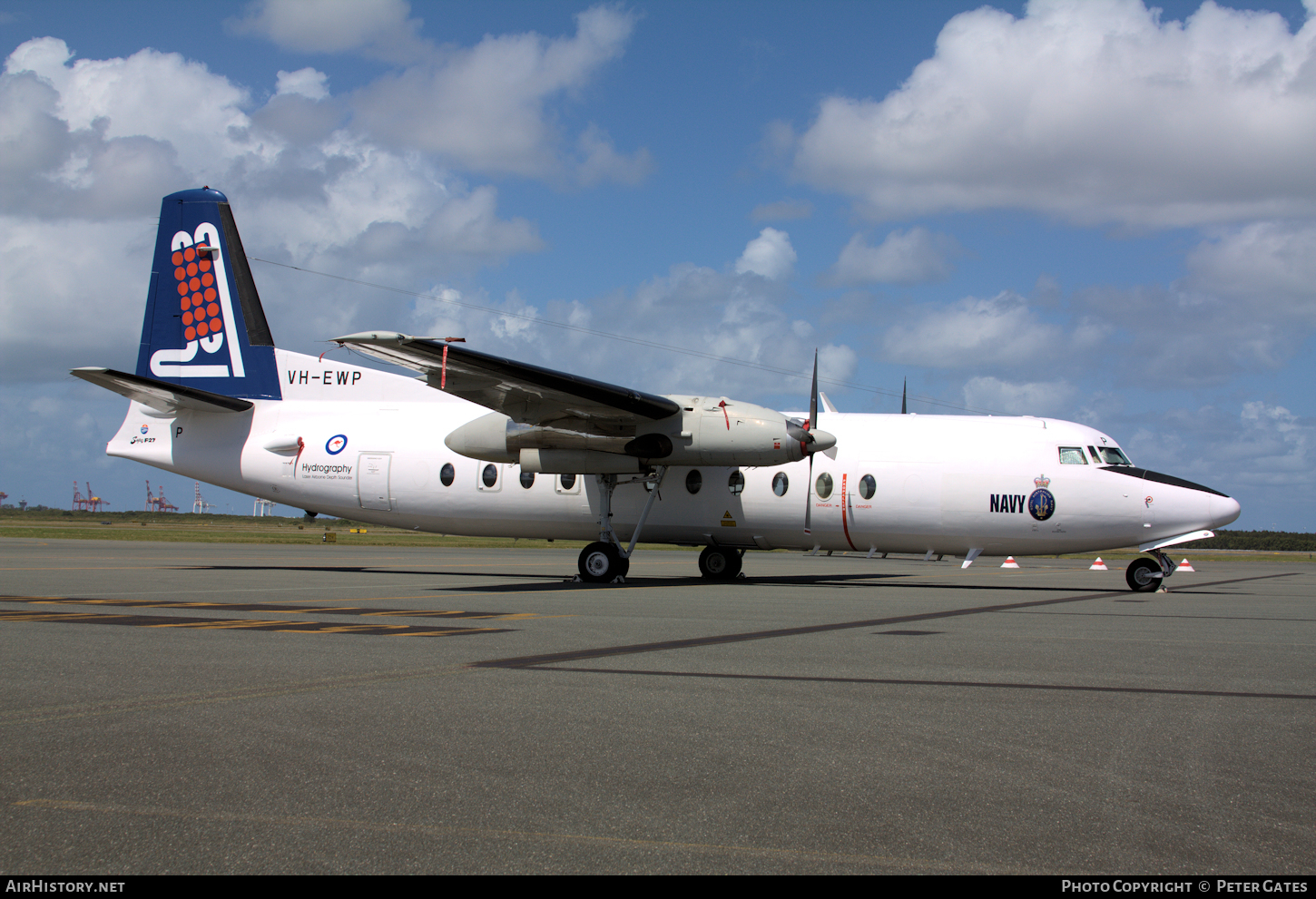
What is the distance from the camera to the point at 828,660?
912 centimetres

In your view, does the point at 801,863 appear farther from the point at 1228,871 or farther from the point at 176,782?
the point at 176,782

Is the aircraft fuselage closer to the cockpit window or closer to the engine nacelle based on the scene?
the cockpit window

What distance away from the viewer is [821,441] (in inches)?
809

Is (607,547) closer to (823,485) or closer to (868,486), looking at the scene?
(823,485)

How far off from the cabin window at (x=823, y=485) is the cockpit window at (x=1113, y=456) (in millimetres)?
5699

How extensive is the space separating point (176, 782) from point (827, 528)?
59.0 ft

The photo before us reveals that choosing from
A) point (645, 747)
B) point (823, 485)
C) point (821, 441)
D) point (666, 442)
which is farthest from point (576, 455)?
point (645, 747)

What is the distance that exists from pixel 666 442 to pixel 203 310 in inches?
506

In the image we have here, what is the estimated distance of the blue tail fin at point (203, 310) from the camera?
2492cm

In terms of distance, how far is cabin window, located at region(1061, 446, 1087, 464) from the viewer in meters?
20.8

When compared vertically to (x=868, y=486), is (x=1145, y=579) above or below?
below

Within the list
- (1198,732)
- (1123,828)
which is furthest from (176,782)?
(1198,732)

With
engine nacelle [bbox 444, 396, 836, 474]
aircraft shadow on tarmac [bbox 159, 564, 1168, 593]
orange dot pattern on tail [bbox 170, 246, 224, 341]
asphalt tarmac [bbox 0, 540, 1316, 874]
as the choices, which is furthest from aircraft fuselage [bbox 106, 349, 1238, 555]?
asphalt tarmac [bbox 0, 540, 1316, 874]

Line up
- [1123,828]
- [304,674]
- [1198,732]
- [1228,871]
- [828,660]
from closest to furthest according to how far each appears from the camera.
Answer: [1228,871], [1123,828], [1198,732], [304,674], [828,660]
